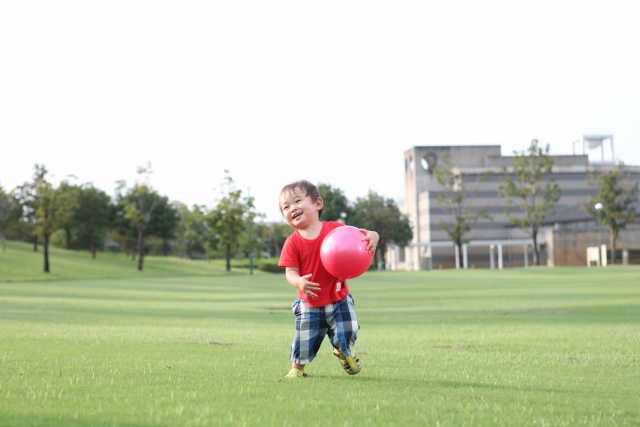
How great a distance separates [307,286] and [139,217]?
74917 mm

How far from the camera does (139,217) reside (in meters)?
79.4

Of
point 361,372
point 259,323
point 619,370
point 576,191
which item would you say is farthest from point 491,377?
point 576,191

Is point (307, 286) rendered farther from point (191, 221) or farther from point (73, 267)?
point (191, 221)

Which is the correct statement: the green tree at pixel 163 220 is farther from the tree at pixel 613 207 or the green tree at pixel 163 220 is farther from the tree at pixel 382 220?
the tree at pixel 613 207

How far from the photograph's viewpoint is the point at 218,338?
12.3m

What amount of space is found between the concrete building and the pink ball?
10390 cm

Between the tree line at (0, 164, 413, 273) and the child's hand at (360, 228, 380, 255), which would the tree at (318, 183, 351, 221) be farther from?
the child's hand at (360, 228, 380, 255)

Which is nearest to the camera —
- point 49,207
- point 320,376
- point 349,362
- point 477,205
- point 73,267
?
point 349,362

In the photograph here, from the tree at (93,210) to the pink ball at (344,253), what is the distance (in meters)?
90.3

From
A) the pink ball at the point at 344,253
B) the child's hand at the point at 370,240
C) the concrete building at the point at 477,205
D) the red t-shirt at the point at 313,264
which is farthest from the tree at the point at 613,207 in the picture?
the pink ball at the point at 344,253

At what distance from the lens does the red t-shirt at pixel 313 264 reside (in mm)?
7016

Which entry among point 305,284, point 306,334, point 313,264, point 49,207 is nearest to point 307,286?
point 305,284

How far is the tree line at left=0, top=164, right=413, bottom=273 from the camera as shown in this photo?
6894 centimetres

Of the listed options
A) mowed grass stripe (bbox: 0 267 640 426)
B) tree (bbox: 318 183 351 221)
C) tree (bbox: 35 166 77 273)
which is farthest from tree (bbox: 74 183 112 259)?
mowed grass stripe (bbox: 0 267 640 426)
